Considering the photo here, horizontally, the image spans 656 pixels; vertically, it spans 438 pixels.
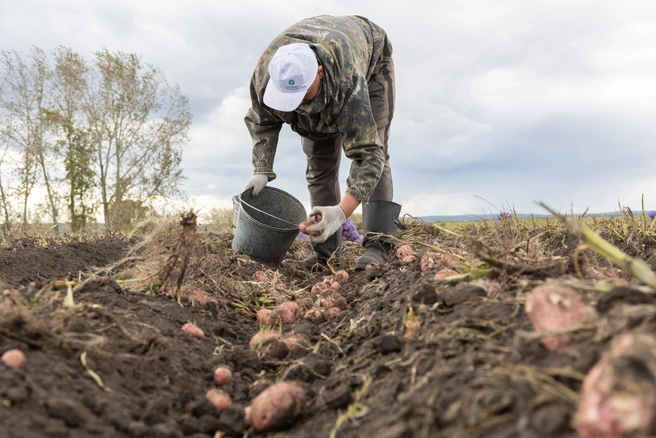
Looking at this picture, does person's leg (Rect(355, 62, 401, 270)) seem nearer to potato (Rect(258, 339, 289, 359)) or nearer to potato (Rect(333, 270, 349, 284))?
potato (Rect(333, 270, 349, 284))

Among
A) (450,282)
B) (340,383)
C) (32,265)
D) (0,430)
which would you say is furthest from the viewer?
(32,265)

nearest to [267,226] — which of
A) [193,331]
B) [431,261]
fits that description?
[431,261]

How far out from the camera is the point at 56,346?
5.32 ft

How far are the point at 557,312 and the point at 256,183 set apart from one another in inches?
128

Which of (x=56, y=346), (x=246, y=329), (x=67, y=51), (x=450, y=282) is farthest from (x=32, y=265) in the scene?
(x=67, y=51)

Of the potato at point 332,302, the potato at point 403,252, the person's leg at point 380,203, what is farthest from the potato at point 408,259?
the person's leg at point 380,203

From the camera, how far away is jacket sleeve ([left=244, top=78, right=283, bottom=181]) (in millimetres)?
4238

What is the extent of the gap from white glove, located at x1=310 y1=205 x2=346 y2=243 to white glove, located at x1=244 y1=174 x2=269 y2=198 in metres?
0.77

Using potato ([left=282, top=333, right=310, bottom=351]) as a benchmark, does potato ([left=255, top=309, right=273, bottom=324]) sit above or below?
above

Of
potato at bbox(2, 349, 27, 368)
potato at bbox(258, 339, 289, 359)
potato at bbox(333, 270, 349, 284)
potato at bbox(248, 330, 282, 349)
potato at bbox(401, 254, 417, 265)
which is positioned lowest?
potato at bbox(258, 339, 289, 359)

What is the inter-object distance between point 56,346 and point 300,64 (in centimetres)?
219

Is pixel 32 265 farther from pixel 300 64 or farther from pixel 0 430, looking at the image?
pixel 0 430

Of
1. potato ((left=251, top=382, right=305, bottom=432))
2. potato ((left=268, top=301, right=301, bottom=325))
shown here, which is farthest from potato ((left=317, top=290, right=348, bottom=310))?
potato ((left=251, top=382, right=305, bottom=432))

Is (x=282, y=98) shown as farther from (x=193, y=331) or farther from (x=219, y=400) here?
(x=219, y=400)
